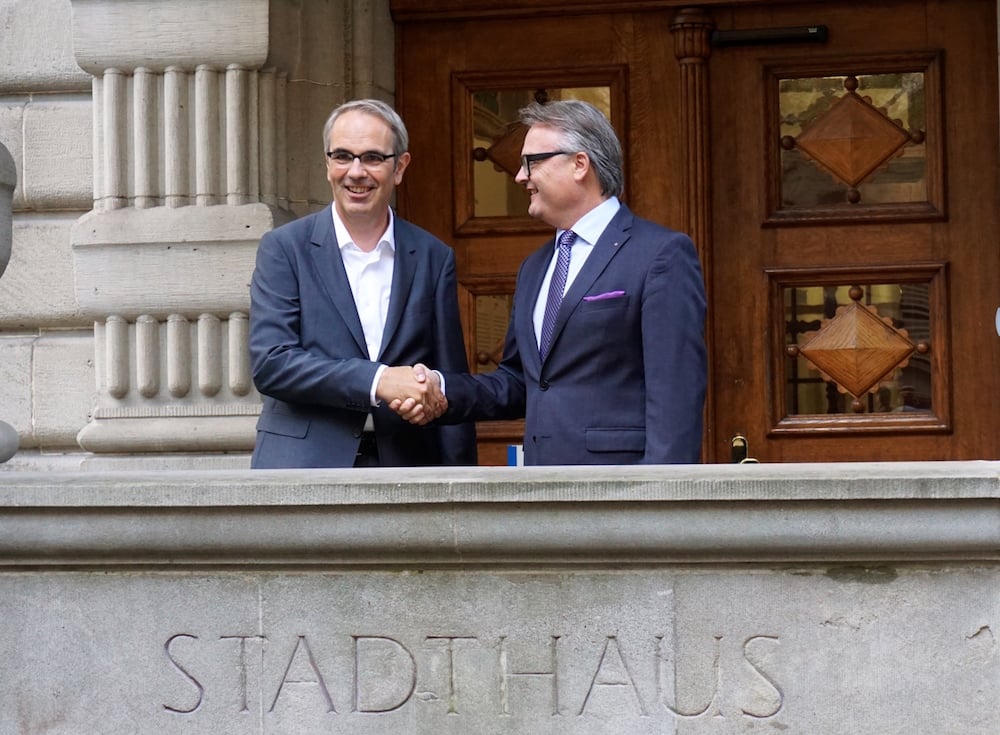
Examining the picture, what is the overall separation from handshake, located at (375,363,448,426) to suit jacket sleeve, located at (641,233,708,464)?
541 mm

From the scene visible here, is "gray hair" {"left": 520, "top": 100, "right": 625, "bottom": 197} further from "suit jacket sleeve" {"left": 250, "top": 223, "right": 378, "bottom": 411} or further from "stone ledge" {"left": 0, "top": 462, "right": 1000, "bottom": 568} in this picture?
"stone ledge" {"left": 0, "top": 462, "right": 1000, "bottom": 568}

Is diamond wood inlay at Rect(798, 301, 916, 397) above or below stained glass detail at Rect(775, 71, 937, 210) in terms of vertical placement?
below

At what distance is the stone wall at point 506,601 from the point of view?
11.0ft

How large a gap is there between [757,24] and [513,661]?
3567mm

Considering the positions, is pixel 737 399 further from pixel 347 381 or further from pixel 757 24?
pixel 347 381

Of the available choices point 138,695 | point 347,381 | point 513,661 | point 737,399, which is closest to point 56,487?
point 138,695

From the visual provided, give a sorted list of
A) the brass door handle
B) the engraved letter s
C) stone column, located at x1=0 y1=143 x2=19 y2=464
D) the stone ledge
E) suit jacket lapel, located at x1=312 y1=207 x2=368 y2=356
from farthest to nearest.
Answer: the brass door handle < suit jacket lapel, located at x1=312 y1=207 x2=368 y2=356 < stone column, located at x1=0 y1=143 x2=19 y2=464 < the engraved letter s < the stone ledge

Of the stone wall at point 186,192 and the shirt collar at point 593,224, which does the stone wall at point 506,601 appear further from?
the stone wall at point 186,192

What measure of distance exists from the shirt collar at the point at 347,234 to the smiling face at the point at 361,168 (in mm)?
75

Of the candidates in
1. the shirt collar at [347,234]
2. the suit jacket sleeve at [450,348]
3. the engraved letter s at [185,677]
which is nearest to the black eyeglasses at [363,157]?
the shirt collar at [347,234]

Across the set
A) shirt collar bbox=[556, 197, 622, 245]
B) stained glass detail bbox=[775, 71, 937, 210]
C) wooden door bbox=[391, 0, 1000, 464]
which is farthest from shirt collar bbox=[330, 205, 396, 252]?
stained glass detail bbox=[775, 71, 937, 210]

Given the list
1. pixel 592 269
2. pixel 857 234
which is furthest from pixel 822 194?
pixel 592 269

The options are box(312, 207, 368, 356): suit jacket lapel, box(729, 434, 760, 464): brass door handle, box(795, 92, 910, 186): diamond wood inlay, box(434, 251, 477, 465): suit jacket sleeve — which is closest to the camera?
box(312, 207, 368, 356): suit jacket lapel

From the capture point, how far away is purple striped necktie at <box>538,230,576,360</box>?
4211 millimetres
